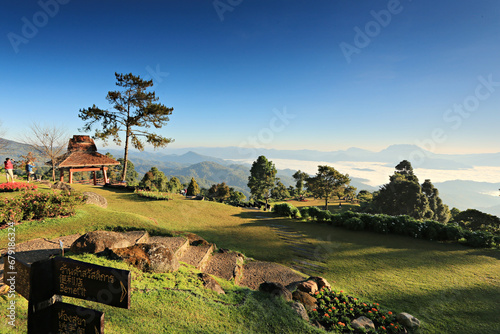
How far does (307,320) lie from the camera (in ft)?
17.8

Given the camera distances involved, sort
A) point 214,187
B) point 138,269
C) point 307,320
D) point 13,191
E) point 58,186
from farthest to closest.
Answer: point 214,187 → point 58,186 → point 13,191 → point 138,269 → point 307,320

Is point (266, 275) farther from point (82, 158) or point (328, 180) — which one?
point (328, 180)

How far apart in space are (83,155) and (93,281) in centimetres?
2451

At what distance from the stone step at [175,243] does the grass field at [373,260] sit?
0.89 meters

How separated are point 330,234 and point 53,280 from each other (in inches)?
549

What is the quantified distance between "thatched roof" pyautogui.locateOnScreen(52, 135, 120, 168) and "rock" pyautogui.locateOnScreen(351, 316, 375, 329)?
22.8 m

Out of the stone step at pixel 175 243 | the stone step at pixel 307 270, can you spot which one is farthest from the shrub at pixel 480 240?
the stone step at pixel 175 243

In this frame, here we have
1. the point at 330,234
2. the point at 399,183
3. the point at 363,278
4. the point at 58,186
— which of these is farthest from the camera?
the point at 399,183

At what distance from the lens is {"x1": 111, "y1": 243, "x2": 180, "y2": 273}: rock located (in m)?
6.24

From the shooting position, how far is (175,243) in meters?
9.12

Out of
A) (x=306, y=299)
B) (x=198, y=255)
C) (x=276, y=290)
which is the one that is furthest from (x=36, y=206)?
(x=306, y=299)

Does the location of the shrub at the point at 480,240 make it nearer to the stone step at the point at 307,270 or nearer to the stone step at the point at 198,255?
the stone step at the point at 307,270

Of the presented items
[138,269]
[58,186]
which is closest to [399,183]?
[138,269]

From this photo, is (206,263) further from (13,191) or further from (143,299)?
(13,191)
